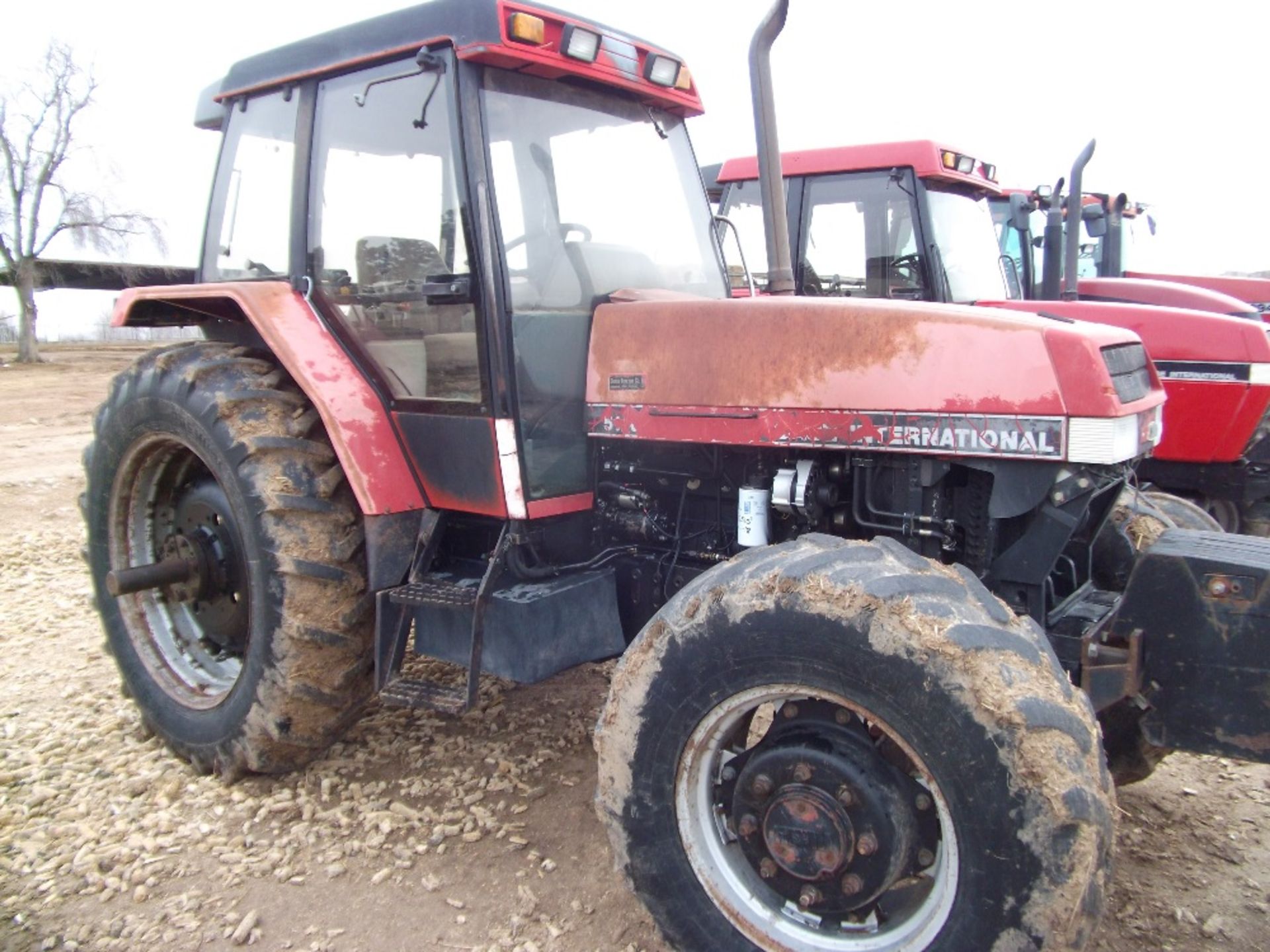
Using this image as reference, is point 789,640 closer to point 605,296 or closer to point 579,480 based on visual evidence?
point 579,480

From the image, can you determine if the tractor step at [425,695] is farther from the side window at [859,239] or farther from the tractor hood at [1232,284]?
the tractor hood at [1232,284]

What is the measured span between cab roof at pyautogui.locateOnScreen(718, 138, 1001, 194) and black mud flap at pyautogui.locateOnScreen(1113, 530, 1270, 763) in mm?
3858

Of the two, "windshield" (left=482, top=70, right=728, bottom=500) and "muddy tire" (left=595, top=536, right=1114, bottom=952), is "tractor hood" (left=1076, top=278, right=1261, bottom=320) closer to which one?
"windshield" (left=482, top=70, right=728, bottom=500)

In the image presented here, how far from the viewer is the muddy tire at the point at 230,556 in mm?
3119

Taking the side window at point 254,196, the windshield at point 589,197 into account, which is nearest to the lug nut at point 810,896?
the windshield at point 589,197

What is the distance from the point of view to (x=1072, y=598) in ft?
9.30

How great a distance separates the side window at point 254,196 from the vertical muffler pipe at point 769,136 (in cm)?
159

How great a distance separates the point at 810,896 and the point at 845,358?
4.26 ft

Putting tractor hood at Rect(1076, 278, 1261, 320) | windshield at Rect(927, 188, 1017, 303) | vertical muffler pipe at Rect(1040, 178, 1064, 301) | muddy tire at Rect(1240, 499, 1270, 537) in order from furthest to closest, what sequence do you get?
tractor hood at Rect(1076, 278, 1261, 320) < vertical muffler pipe at Rect(1040, 178, 1064, 301) < windshield at Rect(927, 188, 1017, 303) < muddy tire at Rect(1240, 499, 1270, 537)

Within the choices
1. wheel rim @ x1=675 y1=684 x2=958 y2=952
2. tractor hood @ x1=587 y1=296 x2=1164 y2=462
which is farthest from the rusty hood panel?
wheel rim @ x1=675 y1=684 x2=958 y2=952

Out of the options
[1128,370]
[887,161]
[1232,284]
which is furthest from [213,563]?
[1232,284]

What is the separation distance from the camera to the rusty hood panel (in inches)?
94.0

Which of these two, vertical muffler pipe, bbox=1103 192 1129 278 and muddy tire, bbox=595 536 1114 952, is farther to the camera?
vertical muffler pipe, bbox=1103 192 1129 278

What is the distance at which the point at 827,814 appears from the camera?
2.22 metres
